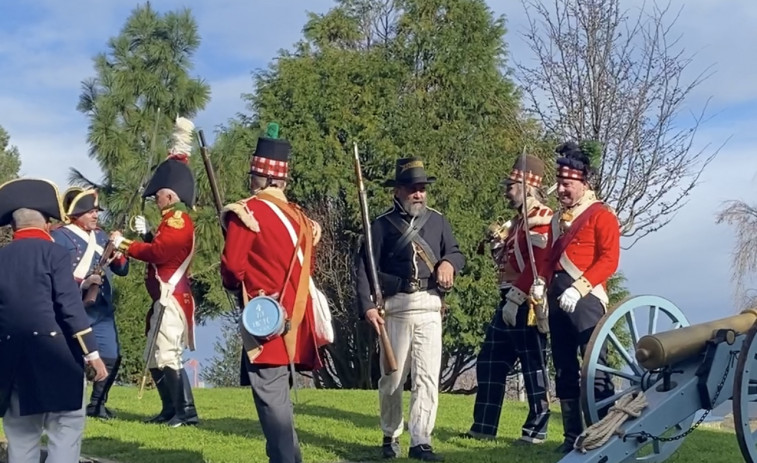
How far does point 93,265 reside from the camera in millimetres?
9555

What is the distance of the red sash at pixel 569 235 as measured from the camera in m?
7.48

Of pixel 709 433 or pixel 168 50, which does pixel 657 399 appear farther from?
pixel 168 50

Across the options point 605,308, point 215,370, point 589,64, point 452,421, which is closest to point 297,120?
point 215,370

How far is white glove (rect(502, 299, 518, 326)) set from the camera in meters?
8.28

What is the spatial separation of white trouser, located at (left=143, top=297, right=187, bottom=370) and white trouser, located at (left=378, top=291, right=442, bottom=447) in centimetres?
232

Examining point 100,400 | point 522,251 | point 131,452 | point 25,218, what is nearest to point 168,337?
point 100,400

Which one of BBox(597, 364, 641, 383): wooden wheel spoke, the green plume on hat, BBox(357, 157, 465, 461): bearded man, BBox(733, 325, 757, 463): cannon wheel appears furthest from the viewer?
BBox(357, 157, 465, 461): bearded man

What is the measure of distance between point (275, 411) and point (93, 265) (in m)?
3.67

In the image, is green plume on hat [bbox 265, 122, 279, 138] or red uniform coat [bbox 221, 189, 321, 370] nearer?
red uniform coat [bbox 221, 189, 321, 370]

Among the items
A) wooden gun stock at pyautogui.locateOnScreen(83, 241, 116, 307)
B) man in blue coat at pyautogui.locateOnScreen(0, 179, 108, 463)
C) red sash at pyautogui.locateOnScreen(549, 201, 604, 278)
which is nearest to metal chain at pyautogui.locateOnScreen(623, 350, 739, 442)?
red sash at pyautogui.locateOnScreen(549, 201, 604, 278)

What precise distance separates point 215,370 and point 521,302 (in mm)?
17149

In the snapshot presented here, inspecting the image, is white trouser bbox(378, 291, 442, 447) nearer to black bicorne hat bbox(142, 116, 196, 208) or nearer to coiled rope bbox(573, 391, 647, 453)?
coiled rope bbox(573, 391, 647, 453)

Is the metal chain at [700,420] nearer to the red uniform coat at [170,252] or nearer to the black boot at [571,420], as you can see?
the black boot at [571,420]

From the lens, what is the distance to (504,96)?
23672 millimetres
